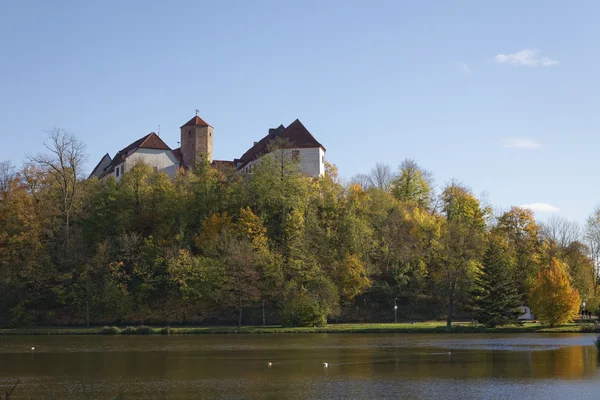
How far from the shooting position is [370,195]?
8200 centimetres

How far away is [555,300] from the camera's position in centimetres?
5419

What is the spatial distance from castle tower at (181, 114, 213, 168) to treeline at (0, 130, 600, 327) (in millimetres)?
9937

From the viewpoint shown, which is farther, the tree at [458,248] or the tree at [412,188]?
the tree at [412,188]

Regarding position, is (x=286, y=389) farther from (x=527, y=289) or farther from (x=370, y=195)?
(x=370, y=195)

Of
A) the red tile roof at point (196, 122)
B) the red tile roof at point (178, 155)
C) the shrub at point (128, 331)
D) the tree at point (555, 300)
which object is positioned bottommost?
the shrub at point (128, 331)

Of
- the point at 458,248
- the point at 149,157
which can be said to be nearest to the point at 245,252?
Answer: the point at 458,248

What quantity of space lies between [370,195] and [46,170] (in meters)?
38.0

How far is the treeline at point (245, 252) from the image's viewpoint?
208 ft

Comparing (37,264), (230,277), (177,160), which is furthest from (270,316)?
(177,160)

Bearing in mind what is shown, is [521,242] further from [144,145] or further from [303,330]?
[144,145]

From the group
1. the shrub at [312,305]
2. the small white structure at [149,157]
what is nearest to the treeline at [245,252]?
the shrub at [312,305]

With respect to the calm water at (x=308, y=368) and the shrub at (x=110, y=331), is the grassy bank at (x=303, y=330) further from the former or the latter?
the calm water at (x=308, y=368)

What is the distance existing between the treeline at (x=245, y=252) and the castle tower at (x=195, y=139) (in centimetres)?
994

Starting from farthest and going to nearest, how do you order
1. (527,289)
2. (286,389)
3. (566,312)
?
(527,289) < (566,312) < (286,389)
